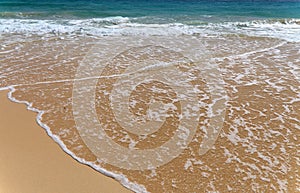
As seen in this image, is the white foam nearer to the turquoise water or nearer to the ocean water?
the ocean water

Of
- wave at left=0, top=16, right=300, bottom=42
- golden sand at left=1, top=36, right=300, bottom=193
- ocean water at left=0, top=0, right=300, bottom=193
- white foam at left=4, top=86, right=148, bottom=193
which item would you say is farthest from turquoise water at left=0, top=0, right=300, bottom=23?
white foam at left=4, top=86, right=148, bottom=193

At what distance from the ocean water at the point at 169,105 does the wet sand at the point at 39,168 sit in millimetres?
177

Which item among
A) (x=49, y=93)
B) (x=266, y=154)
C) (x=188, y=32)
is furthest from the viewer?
(x=188, y=32)

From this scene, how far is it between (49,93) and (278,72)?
5.35 metres

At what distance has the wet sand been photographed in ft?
11.8

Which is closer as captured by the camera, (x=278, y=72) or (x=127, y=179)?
(x=127, y=179)

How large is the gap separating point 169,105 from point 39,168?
2684 millimetres

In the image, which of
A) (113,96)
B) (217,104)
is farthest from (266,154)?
(113,96)

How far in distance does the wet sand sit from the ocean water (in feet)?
0.58

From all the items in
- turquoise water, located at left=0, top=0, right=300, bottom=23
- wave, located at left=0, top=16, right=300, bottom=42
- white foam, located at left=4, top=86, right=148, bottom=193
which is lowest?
turquoise water, located at left=0, top=0, right=300, bottom=23

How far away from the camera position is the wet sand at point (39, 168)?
3594 millimetres

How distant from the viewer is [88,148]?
174 inches

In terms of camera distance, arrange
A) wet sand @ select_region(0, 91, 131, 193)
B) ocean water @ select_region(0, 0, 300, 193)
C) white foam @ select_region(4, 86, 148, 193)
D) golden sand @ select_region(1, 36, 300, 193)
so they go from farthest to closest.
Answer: ocean water @ select_region(0, 0, 300, 193)
golden sand @ select_region(1, 36, 300, 193)
white foam @ select_region(4, 86, 148, 193)
wet sand @ select_region(0, 91, 131, 193)

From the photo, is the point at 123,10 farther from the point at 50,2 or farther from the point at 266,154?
the point at 266,154
